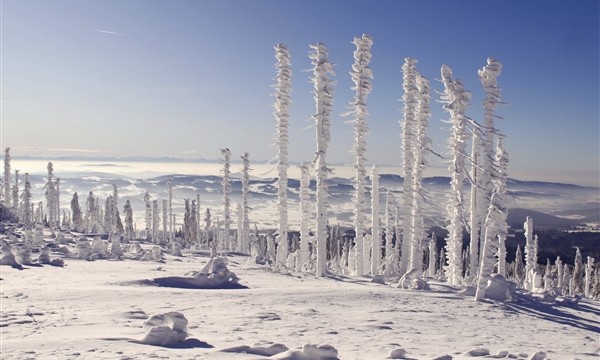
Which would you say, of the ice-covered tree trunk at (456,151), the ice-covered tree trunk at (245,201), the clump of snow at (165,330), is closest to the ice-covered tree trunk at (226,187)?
the ice-covered tree trunk at (245,201)

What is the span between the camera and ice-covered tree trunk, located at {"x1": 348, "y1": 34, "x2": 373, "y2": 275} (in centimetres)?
2906

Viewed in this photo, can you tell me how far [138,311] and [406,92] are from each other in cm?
2399

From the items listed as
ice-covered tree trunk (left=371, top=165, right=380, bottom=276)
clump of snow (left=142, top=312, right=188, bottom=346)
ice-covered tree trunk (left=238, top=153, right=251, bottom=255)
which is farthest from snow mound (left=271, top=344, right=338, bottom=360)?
ice-covered tree trunk (left=238, top=153, right=251, bottom=255)

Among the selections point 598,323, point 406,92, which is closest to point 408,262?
point 406,92

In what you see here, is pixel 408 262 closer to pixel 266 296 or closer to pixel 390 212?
pixel 266 296

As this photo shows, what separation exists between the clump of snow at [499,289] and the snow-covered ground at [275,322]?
462 millimetres

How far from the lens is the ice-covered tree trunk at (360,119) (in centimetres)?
2906

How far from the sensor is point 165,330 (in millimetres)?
9438

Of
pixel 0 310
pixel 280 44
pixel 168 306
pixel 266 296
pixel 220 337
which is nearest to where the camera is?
pixel 220 337

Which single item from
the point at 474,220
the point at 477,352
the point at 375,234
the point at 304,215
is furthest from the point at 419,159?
the point at 477,352

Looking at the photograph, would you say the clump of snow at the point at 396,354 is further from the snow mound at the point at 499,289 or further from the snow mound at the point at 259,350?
the snow mound at the point at 499,289

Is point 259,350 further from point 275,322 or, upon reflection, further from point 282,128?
point 282,128

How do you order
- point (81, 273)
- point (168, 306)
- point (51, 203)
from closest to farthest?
point (168, 306) < point (81, 273) < point (51, 203)

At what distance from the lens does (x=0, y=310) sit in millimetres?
12570
